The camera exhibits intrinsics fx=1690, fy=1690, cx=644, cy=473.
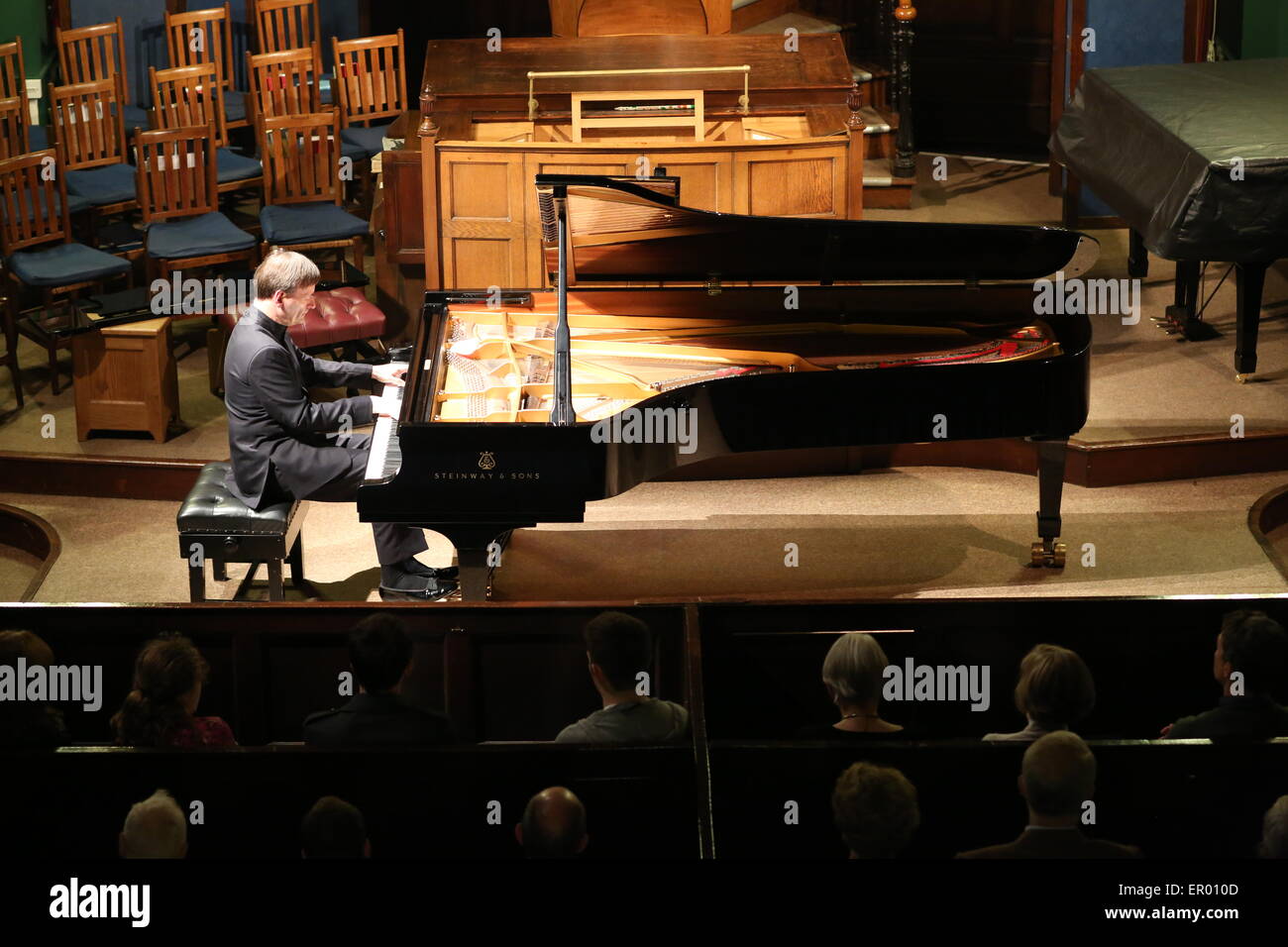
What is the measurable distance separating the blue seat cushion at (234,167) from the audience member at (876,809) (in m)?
5.52

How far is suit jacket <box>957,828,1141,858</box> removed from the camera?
3316mm

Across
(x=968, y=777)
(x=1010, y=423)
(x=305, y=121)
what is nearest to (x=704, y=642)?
(x=968, y=777)

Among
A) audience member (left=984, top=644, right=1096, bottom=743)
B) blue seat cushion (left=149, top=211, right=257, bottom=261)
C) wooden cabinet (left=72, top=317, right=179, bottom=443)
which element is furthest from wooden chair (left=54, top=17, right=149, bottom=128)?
audience member (left=984, top=644, right=1096, bottom=743)

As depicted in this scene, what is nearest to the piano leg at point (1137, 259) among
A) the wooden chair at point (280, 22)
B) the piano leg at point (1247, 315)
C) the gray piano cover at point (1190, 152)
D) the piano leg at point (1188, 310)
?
the piano leg at point (1188, 310)

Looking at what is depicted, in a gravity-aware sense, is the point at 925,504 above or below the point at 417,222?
below

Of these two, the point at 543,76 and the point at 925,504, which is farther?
the point at 543,76

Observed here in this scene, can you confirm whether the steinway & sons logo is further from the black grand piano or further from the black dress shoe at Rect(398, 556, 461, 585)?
Result: the black dress shoe at Rect(398, 556, 461, 585)

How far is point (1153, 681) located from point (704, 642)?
1099 millimetres

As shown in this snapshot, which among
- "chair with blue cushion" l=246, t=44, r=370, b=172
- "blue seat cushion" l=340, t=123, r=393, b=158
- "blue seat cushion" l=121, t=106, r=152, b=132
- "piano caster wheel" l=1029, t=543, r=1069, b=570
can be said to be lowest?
"piano caster wheel" l=1029, t=543, r=1069, b=570

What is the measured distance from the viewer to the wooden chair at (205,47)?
843 centimetres

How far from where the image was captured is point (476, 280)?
6.78 meters

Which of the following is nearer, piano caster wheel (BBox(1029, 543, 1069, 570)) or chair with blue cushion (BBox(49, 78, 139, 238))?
piano caster wheel (BBox(1029, 543, 1069, 570))

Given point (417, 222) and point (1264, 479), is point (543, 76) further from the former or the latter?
point (1264, 479)

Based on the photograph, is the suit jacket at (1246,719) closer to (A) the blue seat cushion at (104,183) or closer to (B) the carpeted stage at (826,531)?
(B) the carpeted stage at (826,531)
